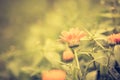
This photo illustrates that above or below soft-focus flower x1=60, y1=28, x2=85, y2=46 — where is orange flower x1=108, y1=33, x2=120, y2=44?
below

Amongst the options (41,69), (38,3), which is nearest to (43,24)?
(38,3)

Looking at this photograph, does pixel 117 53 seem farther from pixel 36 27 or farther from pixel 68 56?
pixel 36 27

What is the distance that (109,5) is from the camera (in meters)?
1.54

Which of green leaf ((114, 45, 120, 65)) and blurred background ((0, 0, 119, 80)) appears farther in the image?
blurred background ((0, 0, 119, 80))

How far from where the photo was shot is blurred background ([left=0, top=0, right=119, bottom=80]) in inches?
50.3

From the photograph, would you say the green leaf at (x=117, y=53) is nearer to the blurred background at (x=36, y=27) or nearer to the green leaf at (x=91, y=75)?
the green leaf at (x=91, y=75)

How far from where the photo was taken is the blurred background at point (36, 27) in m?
1.28

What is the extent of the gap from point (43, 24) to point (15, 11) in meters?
0.35

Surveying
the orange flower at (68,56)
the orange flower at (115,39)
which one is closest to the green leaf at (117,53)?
the orange flower at (115,39)

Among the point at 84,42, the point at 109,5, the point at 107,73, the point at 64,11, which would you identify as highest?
the point at 64,11

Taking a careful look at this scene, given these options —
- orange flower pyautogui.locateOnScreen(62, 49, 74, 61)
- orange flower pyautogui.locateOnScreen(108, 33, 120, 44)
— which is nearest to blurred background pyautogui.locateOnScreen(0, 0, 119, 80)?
orange flower pyautogui.locateOnScreen(62, 49, 74, 61)

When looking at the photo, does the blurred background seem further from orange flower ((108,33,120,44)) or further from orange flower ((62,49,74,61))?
orange flower ((108,33,120,44))

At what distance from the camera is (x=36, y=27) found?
1925 millimetres

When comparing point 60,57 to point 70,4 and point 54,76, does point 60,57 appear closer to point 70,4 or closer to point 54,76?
point 54,76
